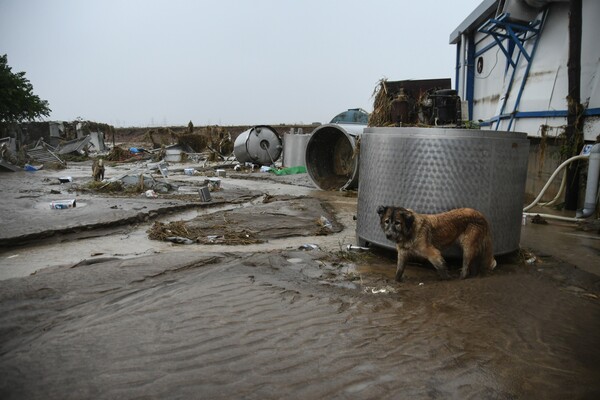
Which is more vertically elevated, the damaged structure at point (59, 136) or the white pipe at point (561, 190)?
the damaged structure at point (59, 136)

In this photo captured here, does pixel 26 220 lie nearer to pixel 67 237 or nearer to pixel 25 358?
pixel 67 237

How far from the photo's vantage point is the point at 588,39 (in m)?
8.80

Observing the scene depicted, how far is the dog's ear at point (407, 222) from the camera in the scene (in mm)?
4121

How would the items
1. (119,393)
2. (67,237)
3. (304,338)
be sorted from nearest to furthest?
(119,393) < (304,338) < (67,237)

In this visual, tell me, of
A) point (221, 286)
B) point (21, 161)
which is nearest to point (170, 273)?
point (221, 286)

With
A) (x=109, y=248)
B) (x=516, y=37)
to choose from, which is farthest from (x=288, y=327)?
(x=516, y=37)

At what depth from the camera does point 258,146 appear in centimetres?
1938

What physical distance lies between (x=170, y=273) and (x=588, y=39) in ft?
29.9

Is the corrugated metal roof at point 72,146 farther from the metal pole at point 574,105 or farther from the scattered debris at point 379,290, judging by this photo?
the scattered debris at point 379,290

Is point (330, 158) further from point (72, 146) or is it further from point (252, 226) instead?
point (72, 146)

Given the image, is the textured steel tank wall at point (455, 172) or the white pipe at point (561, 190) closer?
the textured steel tank wall at point (455, 172)

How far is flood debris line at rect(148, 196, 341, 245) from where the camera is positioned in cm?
640

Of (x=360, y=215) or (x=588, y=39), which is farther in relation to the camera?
(x=588, y=39)

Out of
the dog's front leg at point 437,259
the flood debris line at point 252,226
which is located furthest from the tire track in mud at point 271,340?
the flood debris line at point 252,226
